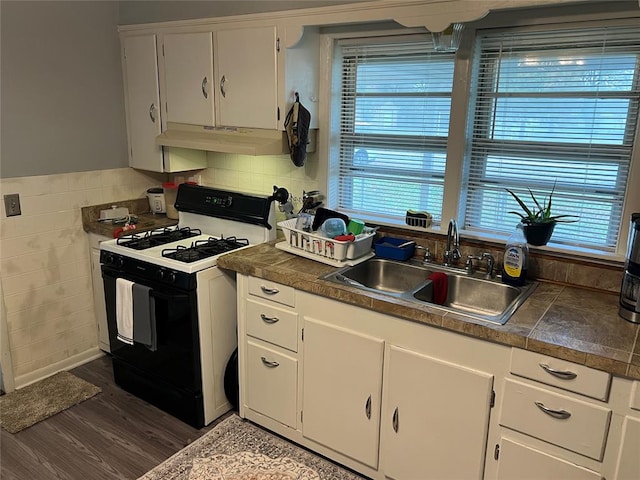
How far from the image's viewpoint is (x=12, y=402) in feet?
9.77

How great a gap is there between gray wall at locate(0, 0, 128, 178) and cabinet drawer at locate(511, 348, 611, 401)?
2851mm

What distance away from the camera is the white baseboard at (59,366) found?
3150 millimetres

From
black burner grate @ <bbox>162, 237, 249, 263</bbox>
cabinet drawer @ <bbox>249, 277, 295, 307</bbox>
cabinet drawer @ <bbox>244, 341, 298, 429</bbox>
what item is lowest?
cabinet drawer @ <bbox>244, 341, 298, 429</bbox>

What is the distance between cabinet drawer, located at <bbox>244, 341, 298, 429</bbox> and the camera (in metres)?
2.52

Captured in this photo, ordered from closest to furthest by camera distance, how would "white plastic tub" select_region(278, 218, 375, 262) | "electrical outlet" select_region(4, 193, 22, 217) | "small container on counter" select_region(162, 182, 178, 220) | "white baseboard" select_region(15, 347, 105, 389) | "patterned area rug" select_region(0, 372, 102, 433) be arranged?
"white plastic tub" select_region(278, 218, 375, 262)
"patterned area rug" select_region(0, 372, 102, 433)
"electrical outlet" select_region(4, 193, 22, 217)
"white baseboard" select_region(15, 347, 105, 389)
"small container on counter" select_region(162, 182, 178, 220)

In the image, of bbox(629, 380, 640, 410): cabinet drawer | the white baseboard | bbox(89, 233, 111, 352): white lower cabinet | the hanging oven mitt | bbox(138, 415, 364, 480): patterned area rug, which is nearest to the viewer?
bbox(629, 380, 640, 410): cabinet drawer

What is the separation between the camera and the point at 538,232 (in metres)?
2.21

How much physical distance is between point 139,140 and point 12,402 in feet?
5.93

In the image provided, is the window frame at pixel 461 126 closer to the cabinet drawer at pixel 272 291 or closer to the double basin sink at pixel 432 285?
the double basin sink at pixel 432 285

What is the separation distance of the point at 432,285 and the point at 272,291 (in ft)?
2.53

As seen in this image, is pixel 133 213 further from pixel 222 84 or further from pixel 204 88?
pixel 222 84

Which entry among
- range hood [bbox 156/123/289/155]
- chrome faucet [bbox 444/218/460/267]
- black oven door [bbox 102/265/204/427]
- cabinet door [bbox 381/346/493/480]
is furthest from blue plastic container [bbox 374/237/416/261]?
black oven door [bbox 102/265/204/427]

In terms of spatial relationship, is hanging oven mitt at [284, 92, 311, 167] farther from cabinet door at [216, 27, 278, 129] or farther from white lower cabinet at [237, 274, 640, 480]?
white lower cabinet at [237, 274, 640, 480]

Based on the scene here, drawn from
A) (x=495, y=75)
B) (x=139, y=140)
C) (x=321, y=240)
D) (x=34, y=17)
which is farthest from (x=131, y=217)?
(x=495, y=75)
